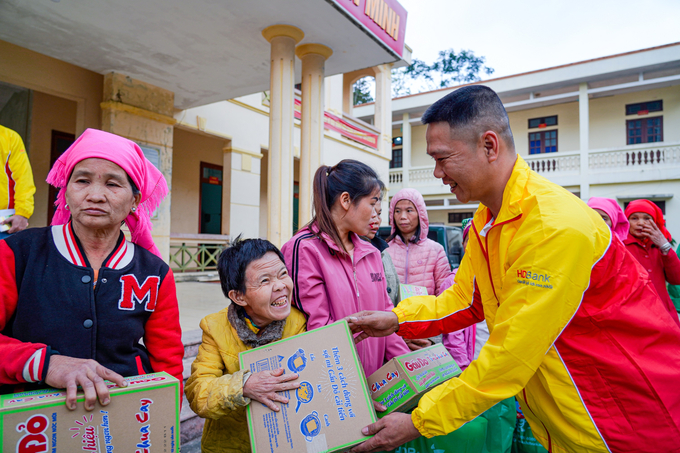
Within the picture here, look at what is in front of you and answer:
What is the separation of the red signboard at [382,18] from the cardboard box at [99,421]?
14.2 feet

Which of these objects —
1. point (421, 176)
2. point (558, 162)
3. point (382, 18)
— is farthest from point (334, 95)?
point (558, 162)

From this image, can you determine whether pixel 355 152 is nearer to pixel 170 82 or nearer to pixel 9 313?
pixel 170 82

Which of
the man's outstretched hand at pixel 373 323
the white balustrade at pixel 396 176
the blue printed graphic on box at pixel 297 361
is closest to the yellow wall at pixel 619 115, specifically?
the white balustrade at pixel 396 176

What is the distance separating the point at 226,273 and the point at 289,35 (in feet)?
13.0

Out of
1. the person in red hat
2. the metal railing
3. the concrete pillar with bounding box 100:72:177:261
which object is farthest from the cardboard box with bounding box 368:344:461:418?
the metal railing

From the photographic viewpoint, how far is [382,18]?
5.07 meters

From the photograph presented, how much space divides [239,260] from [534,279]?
4.18 ft

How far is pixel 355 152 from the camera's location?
37.7ft

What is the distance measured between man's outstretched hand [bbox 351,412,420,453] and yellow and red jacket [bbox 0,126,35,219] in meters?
3.25

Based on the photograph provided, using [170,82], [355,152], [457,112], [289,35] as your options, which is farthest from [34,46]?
[355,152]

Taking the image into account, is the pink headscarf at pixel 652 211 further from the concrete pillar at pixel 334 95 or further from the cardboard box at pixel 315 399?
the concrete pillar at pixel 334 95

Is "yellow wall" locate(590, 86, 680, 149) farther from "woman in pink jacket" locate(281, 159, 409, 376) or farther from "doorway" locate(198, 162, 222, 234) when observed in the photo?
"woman in pink jacket" locate(281, 159, 409, 376)

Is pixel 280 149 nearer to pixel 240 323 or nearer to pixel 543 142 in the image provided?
pixel 240 323

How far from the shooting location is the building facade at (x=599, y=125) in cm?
1443
